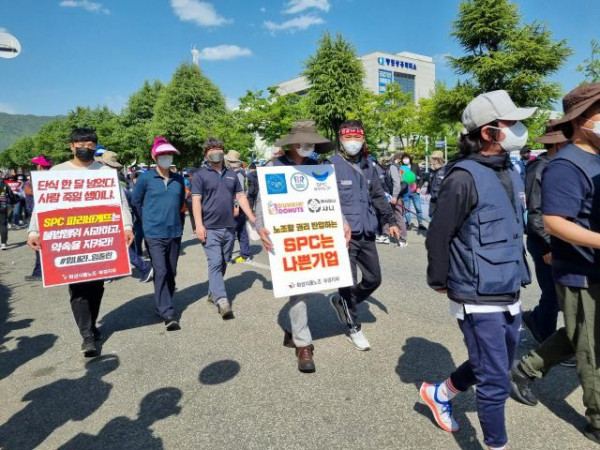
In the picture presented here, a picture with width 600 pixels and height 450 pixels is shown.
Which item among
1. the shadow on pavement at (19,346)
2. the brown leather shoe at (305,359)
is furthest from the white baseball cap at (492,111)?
the shadow on pavement at (19,346)

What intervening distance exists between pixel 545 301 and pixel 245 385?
2.68m

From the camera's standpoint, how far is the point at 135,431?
9.02ft

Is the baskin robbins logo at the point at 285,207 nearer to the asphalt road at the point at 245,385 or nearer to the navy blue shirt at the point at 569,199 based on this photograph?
the asphalt road at the point at 245,385

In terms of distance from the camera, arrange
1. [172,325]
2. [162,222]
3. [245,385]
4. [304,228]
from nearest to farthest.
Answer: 1. [245,385]
2. [304,228]
3. [172,325]
4. [162,222]

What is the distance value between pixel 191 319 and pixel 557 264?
3920mm

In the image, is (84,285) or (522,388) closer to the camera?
(522,388)

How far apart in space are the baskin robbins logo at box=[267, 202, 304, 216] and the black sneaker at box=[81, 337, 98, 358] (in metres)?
2.23

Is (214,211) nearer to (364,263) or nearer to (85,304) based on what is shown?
(85,304)

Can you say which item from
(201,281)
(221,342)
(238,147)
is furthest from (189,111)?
(221,342)

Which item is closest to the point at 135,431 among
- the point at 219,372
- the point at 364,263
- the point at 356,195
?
the point at 219,372

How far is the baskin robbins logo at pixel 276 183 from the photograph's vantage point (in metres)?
3.54

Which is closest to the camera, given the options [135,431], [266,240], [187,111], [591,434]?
[591,434]

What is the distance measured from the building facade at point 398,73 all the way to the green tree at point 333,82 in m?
33.2

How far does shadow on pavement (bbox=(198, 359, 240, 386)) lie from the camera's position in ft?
11.2
